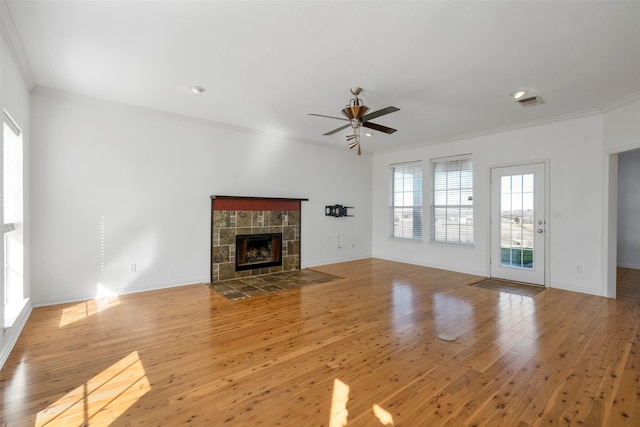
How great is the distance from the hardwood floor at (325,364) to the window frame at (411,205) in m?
2.96

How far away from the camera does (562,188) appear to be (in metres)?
4.90

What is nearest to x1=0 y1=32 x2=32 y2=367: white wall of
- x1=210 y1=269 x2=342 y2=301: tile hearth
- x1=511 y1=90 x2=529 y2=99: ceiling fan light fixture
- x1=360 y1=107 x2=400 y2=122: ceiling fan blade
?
x1=210 y1=269 x2=342 y2=301: tile hearth

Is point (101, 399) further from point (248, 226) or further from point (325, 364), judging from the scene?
point (248, 226)

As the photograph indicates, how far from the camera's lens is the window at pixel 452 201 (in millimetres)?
6133

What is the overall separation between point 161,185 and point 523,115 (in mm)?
5832

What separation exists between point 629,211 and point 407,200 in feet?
15.7

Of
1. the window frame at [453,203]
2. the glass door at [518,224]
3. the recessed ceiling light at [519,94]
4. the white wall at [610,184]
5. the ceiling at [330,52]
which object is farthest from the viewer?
the window frame at [453,203]

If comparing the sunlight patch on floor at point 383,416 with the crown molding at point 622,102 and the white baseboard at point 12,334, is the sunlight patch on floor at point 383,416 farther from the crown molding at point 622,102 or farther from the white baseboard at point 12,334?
the crown molding at point 622,102

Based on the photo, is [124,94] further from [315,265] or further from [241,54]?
[315,265]

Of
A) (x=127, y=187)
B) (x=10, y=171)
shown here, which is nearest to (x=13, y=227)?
(x=10, y=171)

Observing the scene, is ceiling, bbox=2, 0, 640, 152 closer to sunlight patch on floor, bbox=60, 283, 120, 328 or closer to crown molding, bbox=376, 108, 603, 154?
crown molding, bbox=376, 108, 603, 154

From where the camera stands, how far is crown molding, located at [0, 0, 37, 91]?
7.81 ft

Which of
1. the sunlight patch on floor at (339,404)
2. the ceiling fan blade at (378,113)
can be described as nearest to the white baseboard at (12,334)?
the sunlight patch on floor at (339,404)

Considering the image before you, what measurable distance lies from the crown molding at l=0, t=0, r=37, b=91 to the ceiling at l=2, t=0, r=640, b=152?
14mm
